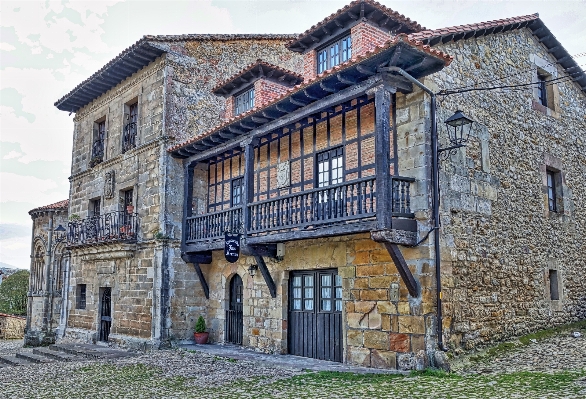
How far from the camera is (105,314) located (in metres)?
16.7

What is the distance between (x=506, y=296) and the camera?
431 inches

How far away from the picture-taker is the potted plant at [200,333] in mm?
14273

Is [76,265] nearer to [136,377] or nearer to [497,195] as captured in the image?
[136,377]

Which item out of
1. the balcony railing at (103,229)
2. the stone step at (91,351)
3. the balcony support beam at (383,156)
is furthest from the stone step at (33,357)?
the balcony support beam at (383,156)

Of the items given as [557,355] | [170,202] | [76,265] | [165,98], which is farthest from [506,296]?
[76,265]

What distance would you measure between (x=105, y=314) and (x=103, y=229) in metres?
2.68

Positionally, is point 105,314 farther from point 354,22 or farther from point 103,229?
point 354,22

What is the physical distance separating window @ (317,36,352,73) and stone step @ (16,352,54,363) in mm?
9929

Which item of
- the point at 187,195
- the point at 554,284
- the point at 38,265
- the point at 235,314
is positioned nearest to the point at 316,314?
the point at 235,314

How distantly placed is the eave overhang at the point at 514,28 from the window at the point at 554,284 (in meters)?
5.68

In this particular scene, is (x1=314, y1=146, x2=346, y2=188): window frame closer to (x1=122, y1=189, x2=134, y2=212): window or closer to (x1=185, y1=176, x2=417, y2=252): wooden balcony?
(x1=185, y1=176, x2=417, y2=252): wooden balcony

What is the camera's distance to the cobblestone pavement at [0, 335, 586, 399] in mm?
7480

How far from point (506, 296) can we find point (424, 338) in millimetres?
2865

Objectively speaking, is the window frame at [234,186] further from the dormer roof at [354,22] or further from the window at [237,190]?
the dormer roof at [354,22]
